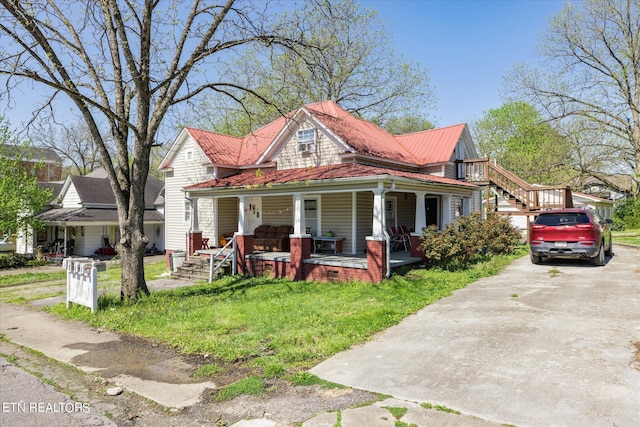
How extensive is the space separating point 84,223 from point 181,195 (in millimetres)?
8108

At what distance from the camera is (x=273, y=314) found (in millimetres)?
8750

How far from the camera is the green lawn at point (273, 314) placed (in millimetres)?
6527

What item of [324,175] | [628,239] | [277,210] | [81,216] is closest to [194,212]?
[277,210]

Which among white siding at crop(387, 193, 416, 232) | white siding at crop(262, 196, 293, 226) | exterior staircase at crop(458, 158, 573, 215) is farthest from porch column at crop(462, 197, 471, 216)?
white siding at crop(262, 196, 293, 226)

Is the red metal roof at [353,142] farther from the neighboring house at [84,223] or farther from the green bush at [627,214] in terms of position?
the green bush at [627,214]

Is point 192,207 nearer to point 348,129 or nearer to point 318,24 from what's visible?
point 348,129

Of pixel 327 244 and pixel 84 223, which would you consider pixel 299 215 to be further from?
pixel 84 223

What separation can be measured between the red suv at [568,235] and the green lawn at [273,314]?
1687mm

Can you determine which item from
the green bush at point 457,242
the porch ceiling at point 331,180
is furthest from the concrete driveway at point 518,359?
the porch ceiling at point 331,180

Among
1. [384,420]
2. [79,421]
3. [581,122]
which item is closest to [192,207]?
[79,421]

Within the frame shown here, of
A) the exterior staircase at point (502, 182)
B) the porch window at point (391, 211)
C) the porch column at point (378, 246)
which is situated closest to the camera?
the porch column at point (378, 246)

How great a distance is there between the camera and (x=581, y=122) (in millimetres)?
27016

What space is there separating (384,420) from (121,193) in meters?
9.26

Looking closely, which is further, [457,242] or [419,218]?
[419,218]
